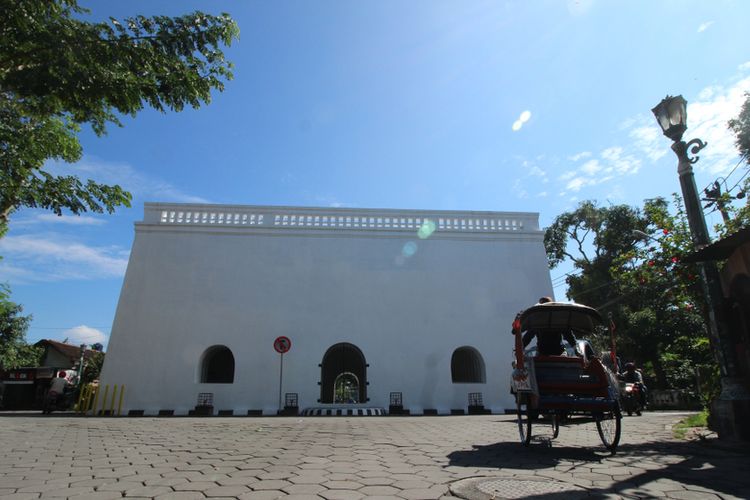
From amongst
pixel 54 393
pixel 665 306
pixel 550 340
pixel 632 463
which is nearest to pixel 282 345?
pixel 54 393

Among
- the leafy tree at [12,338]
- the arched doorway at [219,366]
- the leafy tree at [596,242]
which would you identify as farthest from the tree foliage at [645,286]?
the leafy tree at [12,338]

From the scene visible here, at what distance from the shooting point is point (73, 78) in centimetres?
629

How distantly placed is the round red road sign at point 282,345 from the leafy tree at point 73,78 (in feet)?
27.1

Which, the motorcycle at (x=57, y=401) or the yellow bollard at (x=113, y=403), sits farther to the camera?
the motorcycle at (x=57, y=401)

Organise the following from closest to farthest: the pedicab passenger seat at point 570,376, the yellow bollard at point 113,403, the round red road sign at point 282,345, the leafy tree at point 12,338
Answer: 1. the pedicab passenger seat at point 570,376
2. the yellow bollard at point 113,403
3. the round red road sign at point 282,345
4. the leafy tree at point 12,338

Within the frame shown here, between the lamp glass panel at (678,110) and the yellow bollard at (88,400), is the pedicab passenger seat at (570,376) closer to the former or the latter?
the lamp glass panel at (678,110)

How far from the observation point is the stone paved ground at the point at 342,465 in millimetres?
3416

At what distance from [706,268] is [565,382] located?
10.1 feet

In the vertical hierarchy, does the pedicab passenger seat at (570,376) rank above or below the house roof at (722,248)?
below

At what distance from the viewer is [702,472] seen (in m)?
4.13

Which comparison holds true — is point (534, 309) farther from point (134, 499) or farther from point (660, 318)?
point (660, 318)

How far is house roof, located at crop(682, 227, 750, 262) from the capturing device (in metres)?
5.56

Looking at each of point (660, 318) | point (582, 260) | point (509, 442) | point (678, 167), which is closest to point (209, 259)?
point (509, 442)

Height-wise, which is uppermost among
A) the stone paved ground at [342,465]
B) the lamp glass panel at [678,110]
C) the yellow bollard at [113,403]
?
the lamp glass panel at [678,110]
